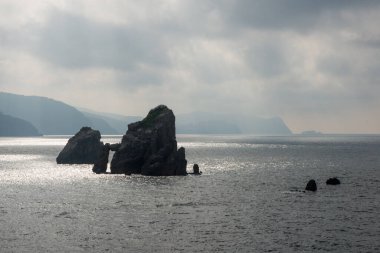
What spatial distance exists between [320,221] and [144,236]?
81.7 feet

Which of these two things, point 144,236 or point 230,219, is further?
point 230,219

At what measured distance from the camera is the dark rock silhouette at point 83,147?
154 meters

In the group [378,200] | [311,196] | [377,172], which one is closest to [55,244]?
[311,196]

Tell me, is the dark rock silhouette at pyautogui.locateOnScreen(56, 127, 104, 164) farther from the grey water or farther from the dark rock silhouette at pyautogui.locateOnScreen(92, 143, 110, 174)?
the grey water

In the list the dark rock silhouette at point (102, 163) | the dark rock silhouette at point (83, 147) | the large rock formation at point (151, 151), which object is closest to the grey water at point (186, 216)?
the large rock formation at point (151, 151)

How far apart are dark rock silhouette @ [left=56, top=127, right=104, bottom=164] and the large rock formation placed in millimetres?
37714

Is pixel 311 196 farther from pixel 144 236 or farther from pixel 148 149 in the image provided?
pixel 148 149

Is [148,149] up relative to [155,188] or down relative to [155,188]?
up

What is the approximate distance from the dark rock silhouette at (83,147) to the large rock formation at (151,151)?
37714 mm

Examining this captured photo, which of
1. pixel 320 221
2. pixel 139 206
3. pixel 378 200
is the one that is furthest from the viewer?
pixel 378 200

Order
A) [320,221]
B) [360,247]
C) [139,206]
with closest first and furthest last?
[360,247]
[320,221]
[139,206]

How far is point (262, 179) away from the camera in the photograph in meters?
112

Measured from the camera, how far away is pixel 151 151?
372 feet

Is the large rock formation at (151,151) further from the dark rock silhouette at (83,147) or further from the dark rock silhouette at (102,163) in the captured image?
the dark rock silhouette at (83,147)
